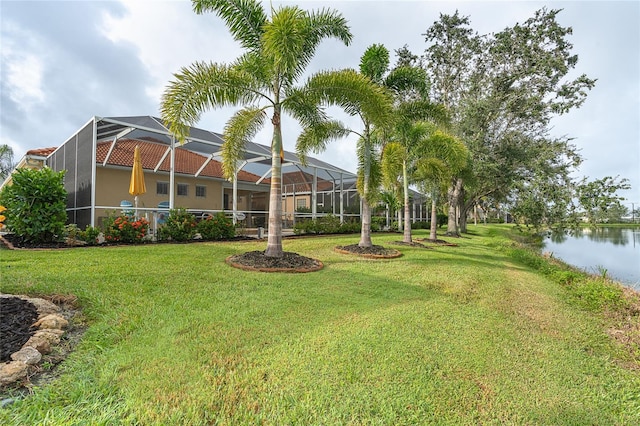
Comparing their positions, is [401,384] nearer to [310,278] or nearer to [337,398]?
[337,398]

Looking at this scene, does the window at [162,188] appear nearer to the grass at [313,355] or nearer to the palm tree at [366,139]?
the palm tree at [366,139]

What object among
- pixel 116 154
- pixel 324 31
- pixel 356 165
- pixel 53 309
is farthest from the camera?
pixel 116 154

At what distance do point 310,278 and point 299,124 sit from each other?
494 centimetres

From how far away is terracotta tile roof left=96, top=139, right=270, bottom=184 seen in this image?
11.7m

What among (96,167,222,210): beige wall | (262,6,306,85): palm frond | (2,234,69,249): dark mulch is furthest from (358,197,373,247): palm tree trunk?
(96,167,222,210): beige wall

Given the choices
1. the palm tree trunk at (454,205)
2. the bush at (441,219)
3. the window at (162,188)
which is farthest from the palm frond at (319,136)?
the bush at (441,219)

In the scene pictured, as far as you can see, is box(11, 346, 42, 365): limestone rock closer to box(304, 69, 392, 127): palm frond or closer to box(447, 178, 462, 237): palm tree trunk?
box(304, 69, 392, 127): palm frond

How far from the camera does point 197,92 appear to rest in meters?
5.73

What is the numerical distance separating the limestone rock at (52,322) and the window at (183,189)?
13.5 meters

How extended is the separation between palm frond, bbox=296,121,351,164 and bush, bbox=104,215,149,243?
534cm

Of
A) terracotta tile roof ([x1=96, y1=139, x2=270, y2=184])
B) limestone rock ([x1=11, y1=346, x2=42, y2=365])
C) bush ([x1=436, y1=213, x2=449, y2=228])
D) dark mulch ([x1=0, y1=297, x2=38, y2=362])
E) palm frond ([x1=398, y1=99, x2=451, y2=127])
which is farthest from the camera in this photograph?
bush ([x1=436, y1=213, x2=449, y2=228])

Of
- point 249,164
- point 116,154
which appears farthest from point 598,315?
point 116,154

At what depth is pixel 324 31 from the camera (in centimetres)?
645

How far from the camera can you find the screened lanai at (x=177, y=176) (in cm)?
880
